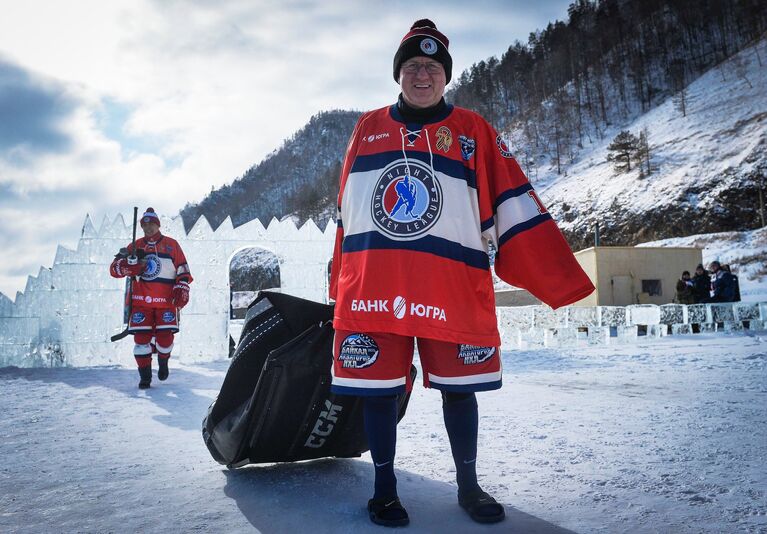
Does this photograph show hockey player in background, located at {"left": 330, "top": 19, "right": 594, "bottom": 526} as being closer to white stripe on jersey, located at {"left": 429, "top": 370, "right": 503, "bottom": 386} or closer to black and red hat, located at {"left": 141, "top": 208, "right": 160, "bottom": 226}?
white stripe on jersey, located at {"left": 429, "top": 370, "right": 503, "bottom": 386}

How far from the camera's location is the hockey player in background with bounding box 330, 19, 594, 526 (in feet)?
5.80

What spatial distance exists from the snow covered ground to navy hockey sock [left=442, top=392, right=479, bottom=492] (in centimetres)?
13

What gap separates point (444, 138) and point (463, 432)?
3.64 feet

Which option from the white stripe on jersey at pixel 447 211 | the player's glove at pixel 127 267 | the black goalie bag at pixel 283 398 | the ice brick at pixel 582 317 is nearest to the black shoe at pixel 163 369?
the player's glove at pixel 127 267

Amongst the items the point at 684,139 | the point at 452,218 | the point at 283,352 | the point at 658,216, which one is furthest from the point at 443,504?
the point at 684,139

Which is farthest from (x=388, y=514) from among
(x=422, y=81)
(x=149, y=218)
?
(x=149, y=218)

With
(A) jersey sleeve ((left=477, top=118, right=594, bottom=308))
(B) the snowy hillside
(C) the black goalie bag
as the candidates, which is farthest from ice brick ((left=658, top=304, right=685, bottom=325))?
(B) the snowy hillside

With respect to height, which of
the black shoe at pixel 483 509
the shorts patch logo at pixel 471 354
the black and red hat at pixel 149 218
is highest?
the black and red hat at pixel 149 218

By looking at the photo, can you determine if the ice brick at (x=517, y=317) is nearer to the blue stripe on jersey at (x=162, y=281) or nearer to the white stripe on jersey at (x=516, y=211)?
the blue stripe on jersey at (x=162, y=281)

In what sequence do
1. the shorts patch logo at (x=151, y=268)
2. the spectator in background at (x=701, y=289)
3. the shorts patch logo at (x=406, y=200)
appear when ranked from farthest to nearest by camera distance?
the spectator in background at (x=701, y=289) < the shorts patch logo at (x=151, y=268) < the shorts patch logo at (x=406, y=200)

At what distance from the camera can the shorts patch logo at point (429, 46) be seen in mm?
2016

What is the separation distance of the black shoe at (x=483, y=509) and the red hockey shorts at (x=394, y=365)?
0.35 metres

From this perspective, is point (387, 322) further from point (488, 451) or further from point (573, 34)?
point (573, 34)

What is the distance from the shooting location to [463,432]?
184 centimetres
